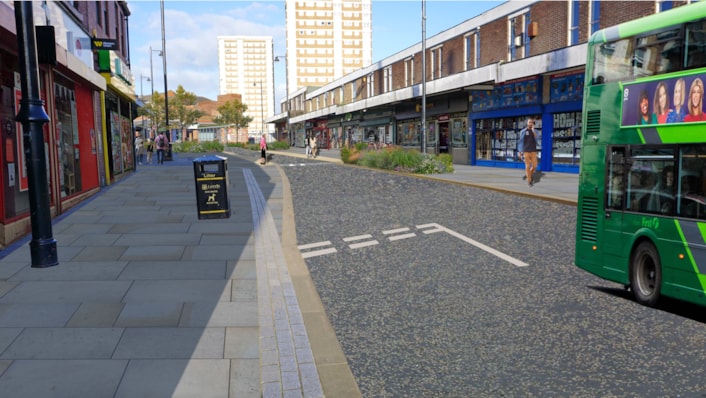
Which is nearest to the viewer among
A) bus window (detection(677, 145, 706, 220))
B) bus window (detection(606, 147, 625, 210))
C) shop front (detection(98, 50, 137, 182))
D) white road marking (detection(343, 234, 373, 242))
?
bus window (detection(677, 145, 706, 220))

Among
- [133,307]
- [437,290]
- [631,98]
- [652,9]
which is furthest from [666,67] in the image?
[652,9]

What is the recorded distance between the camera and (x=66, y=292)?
20.2ft

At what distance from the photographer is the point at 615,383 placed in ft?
13.1

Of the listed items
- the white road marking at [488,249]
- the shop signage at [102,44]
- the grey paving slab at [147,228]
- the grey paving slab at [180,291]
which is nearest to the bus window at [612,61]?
the white road marking at [488,249]

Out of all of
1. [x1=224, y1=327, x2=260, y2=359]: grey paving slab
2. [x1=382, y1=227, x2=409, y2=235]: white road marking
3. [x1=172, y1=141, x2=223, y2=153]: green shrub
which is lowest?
[x1=382, y1=227, x2=409, y2=235]: white road marking

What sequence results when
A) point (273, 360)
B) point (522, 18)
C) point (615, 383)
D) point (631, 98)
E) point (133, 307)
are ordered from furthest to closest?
point (522, 18) < point (631, 98) < point (133, 307) < point (273, 360) < point (615, 383)

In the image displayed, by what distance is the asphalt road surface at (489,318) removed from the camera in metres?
4.10

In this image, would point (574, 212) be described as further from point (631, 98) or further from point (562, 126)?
point (562, 126)

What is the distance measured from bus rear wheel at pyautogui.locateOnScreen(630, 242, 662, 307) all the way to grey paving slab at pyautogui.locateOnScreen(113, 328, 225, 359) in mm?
4349

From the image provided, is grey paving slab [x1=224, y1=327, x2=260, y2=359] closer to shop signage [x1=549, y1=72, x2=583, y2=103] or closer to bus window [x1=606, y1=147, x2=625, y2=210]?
bus window [x1=606, y1=147, x2=625, y2=210]

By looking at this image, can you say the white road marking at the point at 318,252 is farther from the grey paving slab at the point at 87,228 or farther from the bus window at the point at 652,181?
the bus window at the point at 652,181

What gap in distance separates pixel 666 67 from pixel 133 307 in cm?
597

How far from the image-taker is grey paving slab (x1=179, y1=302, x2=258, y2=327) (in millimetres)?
5184

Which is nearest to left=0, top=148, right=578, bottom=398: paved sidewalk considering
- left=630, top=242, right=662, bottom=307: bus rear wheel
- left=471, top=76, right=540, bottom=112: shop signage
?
left=630, top=242, right=662, bottom=307: bus rear wheel
